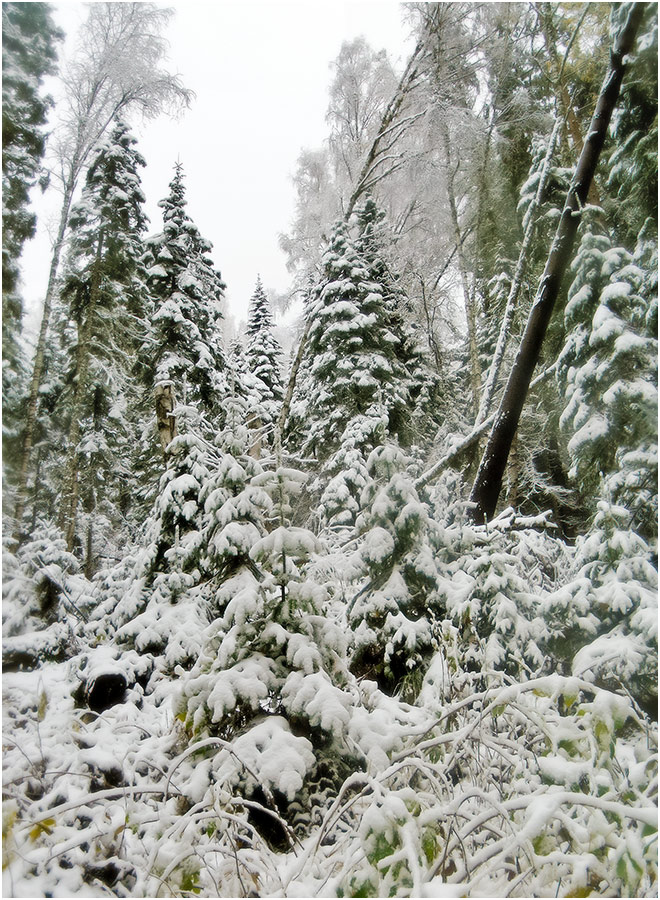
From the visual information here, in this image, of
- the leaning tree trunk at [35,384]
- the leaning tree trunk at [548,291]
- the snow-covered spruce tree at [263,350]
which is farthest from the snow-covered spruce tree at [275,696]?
the snow-covered spruce tree at [263,350]

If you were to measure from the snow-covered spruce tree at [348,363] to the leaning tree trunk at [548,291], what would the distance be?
3.64m

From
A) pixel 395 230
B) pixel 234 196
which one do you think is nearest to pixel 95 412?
pixel 234 196

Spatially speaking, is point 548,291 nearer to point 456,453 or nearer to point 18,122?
point 456,453

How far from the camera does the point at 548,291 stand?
3.75 m

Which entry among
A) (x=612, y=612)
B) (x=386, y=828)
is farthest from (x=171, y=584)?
(x=612, y=612)

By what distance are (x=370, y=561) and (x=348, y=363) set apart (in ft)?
17.3

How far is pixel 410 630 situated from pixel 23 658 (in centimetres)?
237

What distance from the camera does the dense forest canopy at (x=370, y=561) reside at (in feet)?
5.76

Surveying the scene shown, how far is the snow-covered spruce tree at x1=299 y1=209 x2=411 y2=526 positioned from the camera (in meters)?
8.16

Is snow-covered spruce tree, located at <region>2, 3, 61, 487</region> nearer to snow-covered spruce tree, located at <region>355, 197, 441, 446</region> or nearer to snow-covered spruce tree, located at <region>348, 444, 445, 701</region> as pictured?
snow-covered spruce tree, located at <region>348, 444, 445, 701</region>

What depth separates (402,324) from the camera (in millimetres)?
9648

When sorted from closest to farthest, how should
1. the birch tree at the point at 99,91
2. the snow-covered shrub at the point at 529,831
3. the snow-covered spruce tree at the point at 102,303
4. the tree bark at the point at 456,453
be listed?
1. the snow-covered shrub at the point at 529,831
2. the birch tree at the point at 99,91
3. the snow-covered spruce tree at the point at 102,303
4. the tree bark at the point at 456,453

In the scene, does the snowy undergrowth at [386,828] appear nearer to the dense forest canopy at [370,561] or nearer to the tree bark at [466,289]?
the dense forest canopy at [370,561]

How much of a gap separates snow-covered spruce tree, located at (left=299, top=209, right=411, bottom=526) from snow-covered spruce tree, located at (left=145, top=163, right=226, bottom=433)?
1.83 m
